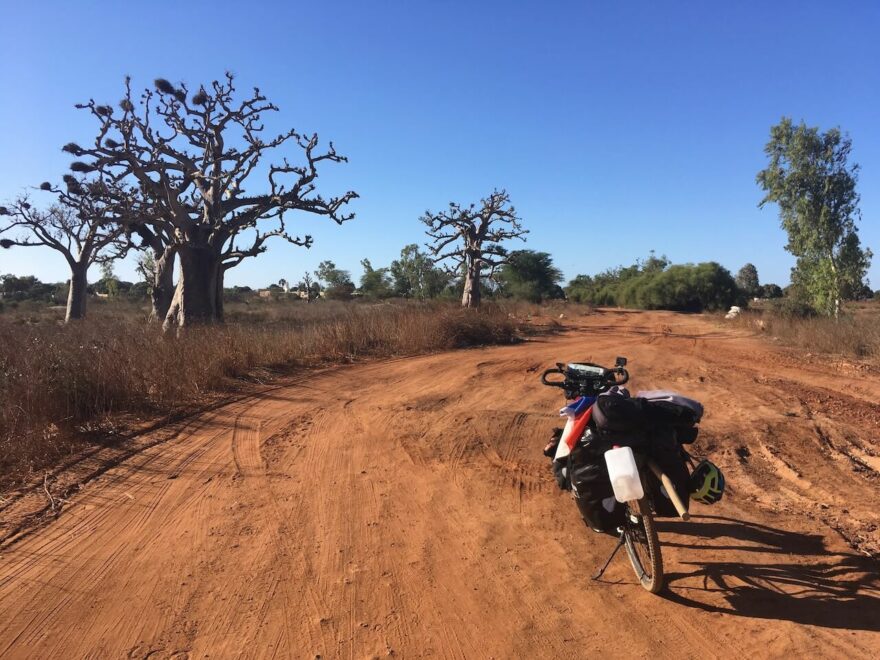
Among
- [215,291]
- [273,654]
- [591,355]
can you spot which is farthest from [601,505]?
[215,291]

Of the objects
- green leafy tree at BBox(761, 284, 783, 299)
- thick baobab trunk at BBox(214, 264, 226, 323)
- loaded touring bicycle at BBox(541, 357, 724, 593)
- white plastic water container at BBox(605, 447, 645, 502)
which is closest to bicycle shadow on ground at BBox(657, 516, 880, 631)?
loaded touring bicycle at BBox(541, 357, 724, 593)

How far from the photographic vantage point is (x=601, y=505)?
10.3 ft

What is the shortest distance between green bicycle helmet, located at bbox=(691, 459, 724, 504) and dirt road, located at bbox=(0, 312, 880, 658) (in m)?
0.63

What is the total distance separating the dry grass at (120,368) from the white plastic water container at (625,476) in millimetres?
4869

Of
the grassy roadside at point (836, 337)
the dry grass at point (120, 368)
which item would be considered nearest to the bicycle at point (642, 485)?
the dry grass at point (120, 368)

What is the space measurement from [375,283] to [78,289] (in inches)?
932

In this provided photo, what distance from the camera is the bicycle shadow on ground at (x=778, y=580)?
2855 mm

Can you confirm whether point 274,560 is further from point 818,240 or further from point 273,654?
point 818,240

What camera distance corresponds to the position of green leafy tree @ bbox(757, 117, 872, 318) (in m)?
18.9

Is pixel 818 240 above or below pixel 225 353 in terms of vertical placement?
above

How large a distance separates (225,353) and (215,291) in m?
9.67

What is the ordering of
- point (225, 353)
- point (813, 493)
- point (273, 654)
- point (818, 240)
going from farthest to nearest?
point (818, 240)
point (225, 353)
point (813, 493)
point (273, 654)

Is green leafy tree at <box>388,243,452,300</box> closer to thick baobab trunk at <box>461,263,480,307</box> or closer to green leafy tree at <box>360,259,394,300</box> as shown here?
green leafy tree at <box>360,259,394,300</box>

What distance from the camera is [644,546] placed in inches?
123
